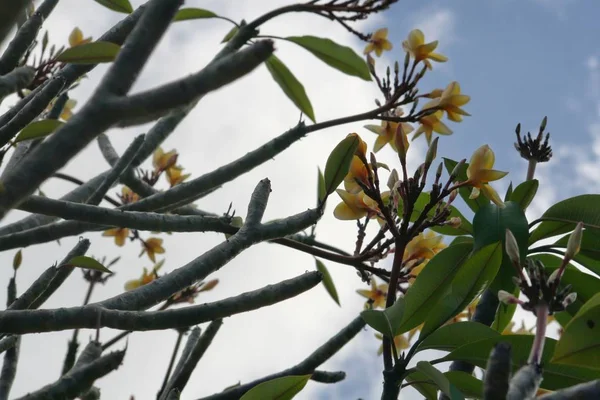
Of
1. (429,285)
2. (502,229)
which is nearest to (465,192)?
(502,229)

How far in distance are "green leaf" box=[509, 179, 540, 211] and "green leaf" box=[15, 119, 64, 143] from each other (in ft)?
3.85

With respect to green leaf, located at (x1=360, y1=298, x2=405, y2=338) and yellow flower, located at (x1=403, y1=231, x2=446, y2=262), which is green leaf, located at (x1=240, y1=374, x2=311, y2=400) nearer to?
green leaf, located at (x1=360, y1=298, x2=405, y2=338)

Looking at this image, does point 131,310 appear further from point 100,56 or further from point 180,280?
point 100,56

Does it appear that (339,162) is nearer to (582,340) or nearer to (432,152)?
(432,152)

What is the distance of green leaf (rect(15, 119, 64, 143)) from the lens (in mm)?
1480

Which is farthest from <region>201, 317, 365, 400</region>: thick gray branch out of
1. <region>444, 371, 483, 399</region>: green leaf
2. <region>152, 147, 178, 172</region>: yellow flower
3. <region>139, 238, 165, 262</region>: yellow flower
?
<region>152, 147, 178, 172</region>: yellow flower

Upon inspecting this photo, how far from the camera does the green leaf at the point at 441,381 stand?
1.29 m

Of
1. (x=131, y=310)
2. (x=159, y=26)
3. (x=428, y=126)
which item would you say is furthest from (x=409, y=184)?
(x=159, y=26)

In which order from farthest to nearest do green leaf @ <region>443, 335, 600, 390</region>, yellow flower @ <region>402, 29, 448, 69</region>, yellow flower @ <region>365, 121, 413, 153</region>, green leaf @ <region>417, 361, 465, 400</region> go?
yellow flower @ <region>402, 29, 448, 69</region> → yellow flower @ <region>365, 121, 413, 153</region> → green leaf @ <region>443, 335, 600, 390</region> → green leaf @ <region>417, 361, 465, 400</region>

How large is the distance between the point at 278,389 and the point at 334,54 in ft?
2.40

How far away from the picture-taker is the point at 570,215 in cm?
183

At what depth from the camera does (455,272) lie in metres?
1.61

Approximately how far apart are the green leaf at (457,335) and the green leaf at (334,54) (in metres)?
0.58

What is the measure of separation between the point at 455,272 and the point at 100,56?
90cm
